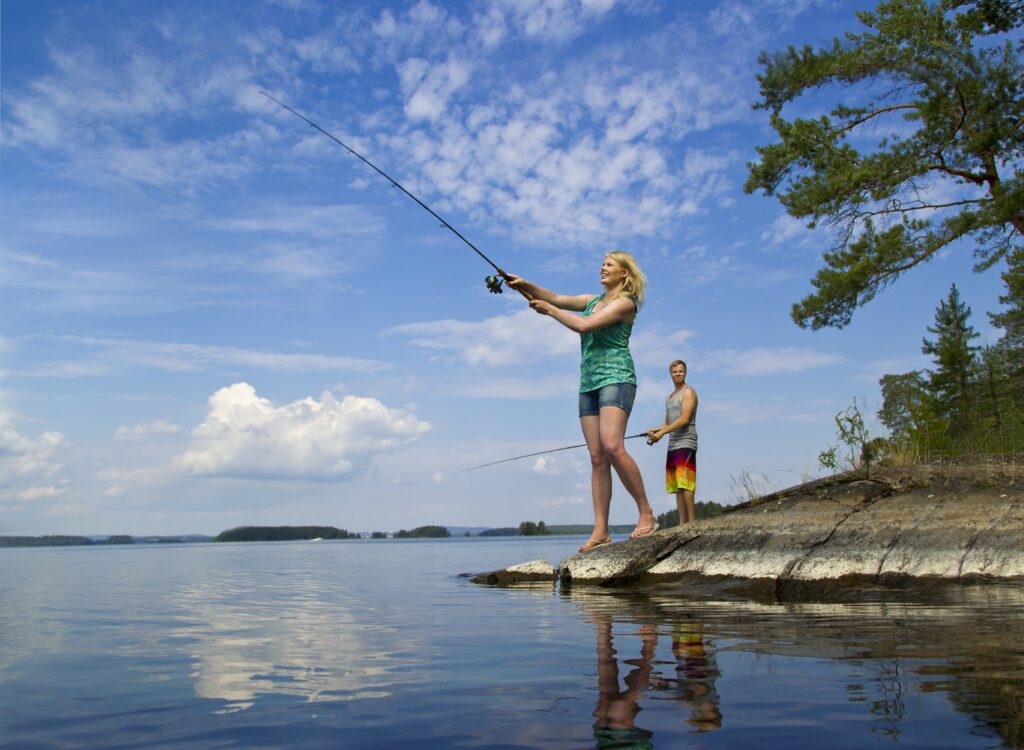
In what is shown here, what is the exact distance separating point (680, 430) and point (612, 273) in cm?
217

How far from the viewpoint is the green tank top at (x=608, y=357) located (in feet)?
24.4

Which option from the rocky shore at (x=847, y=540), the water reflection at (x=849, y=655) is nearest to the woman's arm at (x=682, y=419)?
the rocky shore at (x=847, y=540)

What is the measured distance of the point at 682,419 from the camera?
345 inches

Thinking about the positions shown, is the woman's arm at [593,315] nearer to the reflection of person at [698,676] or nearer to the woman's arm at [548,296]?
the woman's arm at [548,296]

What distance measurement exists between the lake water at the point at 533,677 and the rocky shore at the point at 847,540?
2.78 ft

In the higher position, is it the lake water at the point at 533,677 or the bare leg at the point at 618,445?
the bare leg at the point at 618,445

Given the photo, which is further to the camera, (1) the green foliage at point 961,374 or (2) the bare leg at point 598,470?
(1) the green foliage at point 961,374

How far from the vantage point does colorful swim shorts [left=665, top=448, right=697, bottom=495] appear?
28.8 ft

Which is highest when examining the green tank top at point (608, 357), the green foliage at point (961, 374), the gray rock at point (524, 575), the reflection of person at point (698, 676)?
the green foliage at point (961, 374)

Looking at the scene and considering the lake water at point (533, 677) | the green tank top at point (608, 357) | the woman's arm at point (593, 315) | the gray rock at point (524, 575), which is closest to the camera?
the lake water at point (533, 677)

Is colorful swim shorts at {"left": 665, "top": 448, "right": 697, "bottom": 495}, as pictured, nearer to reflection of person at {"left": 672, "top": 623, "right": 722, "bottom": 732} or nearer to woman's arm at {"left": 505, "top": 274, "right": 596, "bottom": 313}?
woman's arm at {"left": 505, "top": 274, "right": 596, "bottom": 313}

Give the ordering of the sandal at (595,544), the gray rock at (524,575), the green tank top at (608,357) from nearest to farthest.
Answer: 1. the green tank top at (608,357)
2. the sandal at (595,544)
3. the gray rock at (524,575)

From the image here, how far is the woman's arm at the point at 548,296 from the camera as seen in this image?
7285 millimetres

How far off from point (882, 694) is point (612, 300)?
17.8ft
